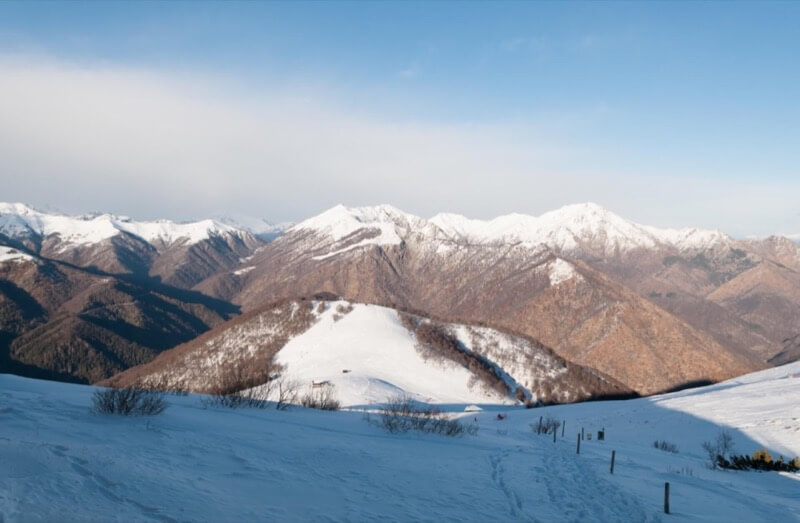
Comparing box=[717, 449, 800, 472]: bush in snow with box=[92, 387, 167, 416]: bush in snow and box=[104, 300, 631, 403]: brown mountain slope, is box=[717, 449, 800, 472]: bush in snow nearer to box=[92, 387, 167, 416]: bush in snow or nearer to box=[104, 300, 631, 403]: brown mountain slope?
box=[92, 387, 167, 416]: bush in snow

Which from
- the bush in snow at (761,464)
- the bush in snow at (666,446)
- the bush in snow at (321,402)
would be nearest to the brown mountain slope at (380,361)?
the bush in snow at (321,402)

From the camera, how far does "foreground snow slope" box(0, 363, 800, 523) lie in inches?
366

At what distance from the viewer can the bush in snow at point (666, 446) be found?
107ft

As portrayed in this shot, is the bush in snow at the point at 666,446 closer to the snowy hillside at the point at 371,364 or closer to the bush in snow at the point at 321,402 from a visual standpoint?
the bush in snow at the point at 321,402

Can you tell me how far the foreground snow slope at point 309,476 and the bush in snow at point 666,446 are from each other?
26.0ft

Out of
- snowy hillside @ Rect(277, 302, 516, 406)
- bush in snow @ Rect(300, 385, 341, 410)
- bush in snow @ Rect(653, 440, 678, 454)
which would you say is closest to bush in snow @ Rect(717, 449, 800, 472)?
bush in snow @ Rect(653, 440, 678, 454)

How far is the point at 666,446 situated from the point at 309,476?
98.7 ft

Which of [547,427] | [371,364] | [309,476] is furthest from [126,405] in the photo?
[371,364]

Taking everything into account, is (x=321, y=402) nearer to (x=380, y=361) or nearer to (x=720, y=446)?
(x=720, y=446)

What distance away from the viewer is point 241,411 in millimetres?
22219

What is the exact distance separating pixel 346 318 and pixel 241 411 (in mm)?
107065

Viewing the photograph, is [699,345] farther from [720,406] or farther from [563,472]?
[563,472]

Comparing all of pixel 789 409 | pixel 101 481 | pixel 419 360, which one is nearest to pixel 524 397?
pixel 419 360

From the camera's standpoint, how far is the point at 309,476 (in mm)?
12711
